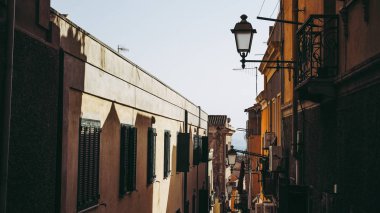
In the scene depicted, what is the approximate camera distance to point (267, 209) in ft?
58.6

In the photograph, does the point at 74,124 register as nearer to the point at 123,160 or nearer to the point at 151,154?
the point at 123,160

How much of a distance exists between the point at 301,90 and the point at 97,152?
3.82m

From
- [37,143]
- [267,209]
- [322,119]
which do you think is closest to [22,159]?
[37,143]

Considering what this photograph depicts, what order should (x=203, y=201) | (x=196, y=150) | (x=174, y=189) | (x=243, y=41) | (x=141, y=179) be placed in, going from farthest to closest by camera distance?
1. (x=203, y=201)
2. (x=196, y=150)
3. (x=174, y=189)
4. (x=141, y=179)
5. (x=243, y=41)

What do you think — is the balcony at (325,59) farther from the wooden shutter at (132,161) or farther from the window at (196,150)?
the window at (196,150)

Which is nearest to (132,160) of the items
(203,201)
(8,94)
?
(8,94)

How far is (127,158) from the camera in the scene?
10.9 metres

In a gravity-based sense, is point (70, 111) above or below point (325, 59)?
below

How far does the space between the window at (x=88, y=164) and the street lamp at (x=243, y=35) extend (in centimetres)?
331

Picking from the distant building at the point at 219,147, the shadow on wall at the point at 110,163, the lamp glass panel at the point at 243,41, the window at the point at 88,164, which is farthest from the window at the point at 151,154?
the distant building at the point at 219,147

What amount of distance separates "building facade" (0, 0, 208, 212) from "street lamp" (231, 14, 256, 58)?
2.46 metres

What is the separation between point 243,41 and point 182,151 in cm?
824

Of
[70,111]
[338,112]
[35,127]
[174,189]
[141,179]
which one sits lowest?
[174,189]

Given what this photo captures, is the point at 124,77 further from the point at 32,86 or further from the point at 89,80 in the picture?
the point at 32,86
